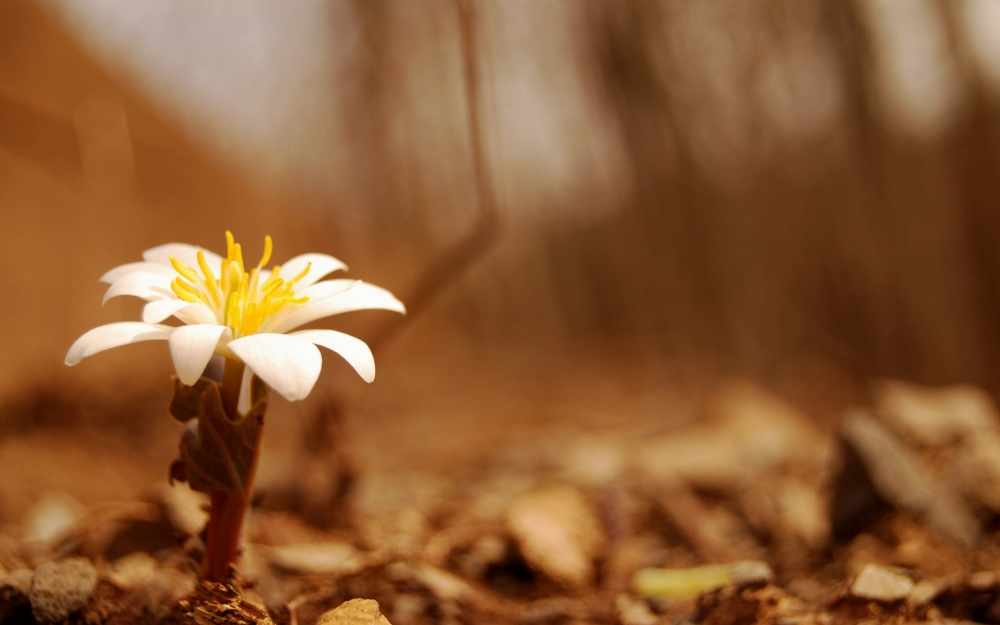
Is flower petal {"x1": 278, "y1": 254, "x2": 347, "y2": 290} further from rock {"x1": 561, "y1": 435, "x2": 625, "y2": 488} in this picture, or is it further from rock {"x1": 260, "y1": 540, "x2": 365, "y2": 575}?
rock {"x1": 561, "y1": 435, "x2": 625, "y2": 488}

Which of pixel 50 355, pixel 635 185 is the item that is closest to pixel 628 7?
pixel 635 185

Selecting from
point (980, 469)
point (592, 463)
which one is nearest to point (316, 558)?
point (592, 463)

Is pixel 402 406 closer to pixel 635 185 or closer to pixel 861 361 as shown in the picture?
pixel 635 185

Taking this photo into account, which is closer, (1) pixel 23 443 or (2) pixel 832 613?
(2) pixel 832 613

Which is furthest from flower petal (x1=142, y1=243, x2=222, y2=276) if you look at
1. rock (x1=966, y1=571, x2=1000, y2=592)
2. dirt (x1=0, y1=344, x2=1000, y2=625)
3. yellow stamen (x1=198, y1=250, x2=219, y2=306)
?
rock (x1=966, y1=571, x2=1000, y2=592)

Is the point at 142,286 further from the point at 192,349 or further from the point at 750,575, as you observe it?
the point at 750,575

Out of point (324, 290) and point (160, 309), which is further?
point (324, 290)
